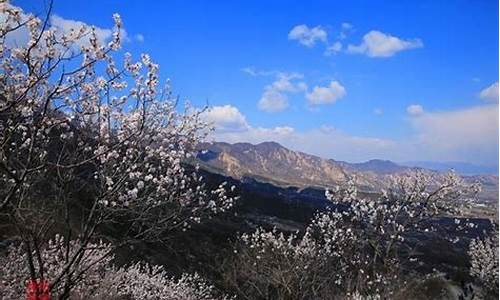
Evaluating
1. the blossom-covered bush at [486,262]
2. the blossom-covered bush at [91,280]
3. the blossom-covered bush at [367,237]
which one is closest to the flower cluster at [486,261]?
the blossom-covered bush at [486,262]

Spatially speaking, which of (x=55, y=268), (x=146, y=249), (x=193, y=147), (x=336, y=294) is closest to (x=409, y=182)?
(x=336, y=294)

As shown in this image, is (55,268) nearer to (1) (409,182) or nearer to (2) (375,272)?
(2) (375,272)

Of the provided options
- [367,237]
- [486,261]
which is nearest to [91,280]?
[367,237]

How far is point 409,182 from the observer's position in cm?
1883

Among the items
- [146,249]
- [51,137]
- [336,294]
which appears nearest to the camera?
[51,137]

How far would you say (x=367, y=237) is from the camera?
18125 millimetres

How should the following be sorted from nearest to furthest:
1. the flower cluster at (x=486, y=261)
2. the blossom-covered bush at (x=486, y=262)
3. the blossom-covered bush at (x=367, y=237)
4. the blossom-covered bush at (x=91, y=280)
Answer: the blossom-covered bush at (x=91, y=280)
the blossom-covered bush at (x=367, y=237)
the blossom-covered bush at (x=486, y=262)
the flower cluster at (x=486, y=261)

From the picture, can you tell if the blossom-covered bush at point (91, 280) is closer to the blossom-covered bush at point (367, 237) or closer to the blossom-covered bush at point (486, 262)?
the blossom-covered bush at point (367, 237)

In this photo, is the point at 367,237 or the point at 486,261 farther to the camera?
the point at 486,261

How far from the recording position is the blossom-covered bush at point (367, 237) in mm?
17750

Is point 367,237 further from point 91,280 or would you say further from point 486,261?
point 486,261

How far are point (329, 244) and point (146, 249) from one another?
30.4m

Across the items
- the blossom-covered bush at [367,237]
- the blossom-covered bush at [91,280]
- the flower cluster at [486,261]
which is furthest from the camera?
the flower cluster at [486,261]

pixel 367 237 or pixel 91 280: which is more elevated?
pixel 367 237
